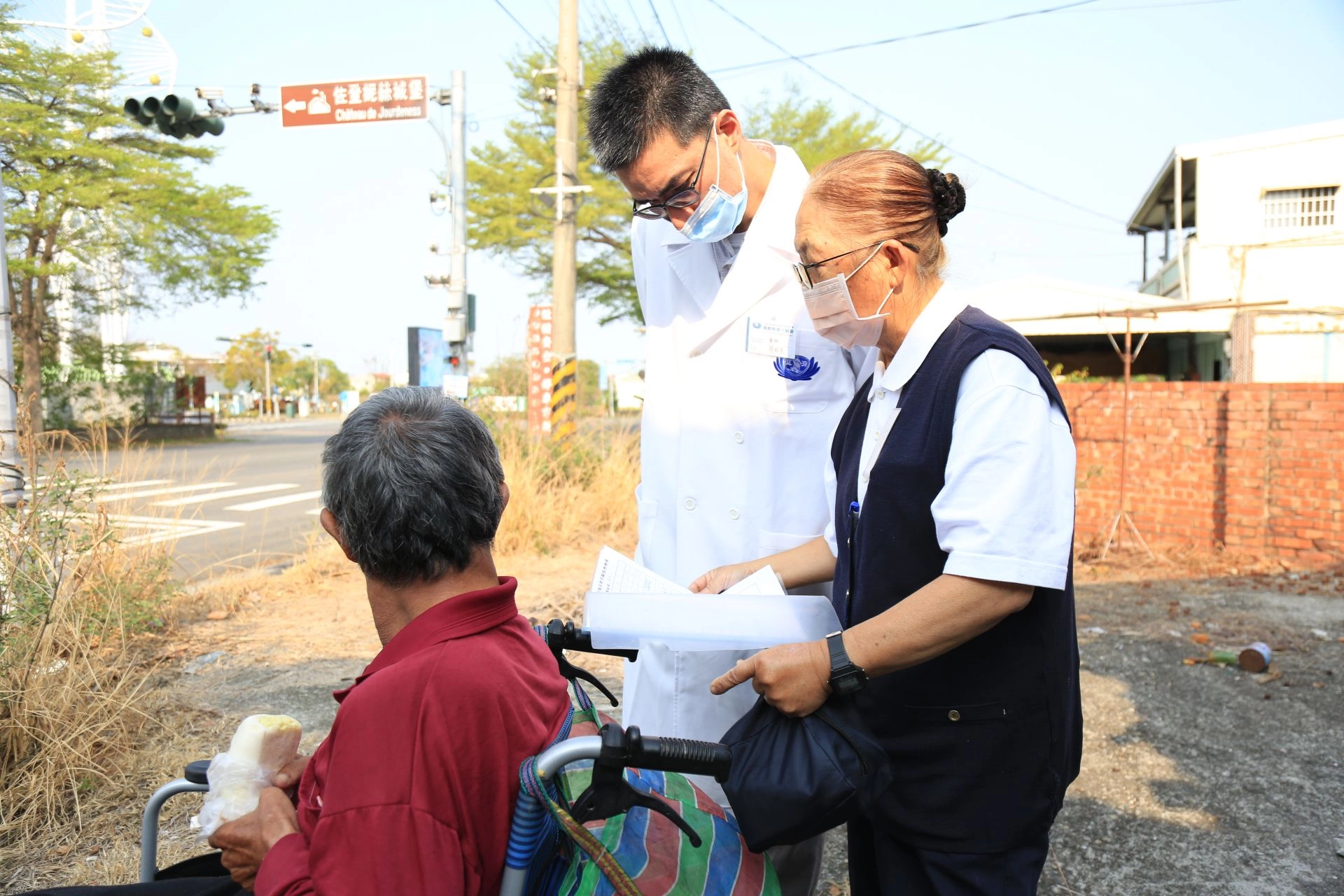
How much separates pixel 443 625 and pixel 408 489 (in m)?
0.21

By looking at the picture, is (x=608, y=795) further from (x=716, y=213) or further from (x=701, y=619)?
(x=716, y=213)

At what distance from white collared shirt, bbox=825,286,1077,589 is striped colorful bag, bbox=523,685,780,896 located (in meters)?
0.52

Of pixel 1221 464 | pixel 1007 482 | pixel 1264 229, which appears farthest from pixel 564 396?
pixel 1264 229

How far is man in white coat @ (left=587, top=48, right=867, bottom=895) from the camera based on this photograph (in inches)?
77.5

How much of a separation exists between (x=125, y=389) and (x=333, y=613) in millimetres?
21960

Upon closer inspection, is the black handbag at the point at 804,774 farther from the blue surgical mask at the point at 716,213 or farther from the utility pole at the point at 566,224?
the utility pole at the point at 566,224

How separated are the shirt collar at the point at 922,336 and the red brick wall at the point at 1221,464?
7822mm

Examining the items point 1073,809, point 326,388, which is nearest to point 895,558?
point 1073,809

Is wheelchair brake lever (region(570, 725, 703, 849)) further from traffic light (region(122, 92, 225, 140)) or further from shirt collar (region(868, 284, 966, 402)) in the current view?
traffic light (region(122, 92, 225, 140))

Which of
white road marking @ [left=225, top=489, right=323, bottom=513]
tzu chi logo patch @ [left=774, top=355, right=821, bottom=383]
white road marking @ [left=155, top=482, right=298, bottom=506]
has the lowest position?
white road marking @ [left=225, top=489, right=323, bottom=513]

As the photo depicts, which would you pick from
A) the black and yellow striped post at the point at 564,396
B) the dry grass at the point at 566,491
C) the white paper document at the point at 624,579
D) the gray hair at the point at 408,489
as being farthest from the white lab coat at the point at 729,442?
the black and yellow striped post at the point at 564,396

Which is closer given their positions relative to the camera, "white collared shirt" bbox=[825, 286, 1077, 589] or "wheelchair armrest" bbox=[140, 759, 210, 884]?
"white collared shirt" bbox=[825, 286, 1077, 589]

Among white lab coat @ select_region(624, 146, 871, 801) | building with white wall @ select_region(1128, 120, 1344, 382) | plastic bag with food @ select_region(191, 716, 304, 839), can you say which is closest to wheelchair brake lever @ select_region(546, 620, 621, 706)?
white lab coat @ select_region(624, 146, 871, 801)

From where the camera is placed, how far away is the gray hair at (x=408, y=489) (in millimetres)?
1415
